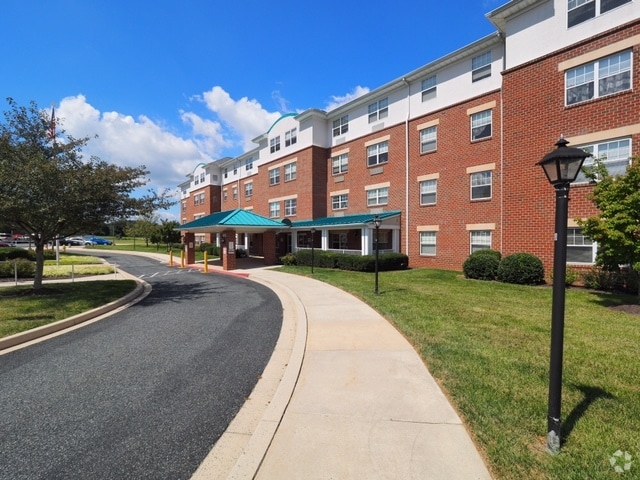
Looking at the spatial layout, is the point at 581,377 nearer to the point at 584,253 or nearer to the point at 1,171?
the point at 584,253

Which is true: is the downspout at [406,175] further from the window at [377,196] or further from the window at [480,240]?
the window at [480,240]

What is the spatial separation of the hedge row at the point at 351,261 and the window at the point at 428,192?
3.60 metres

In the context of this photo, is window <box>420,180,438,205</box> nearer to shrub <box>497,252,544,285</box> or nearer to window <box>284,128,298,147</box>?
shrub <box>497,252,544,285</box>

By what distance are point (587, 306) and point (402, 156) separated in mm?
14494

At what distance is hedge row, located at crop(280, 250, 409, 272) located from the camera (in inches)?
745

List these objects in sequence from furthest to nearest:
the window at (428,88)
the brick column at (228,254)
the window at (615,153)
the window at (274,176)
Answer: the window at (274,176)
the brick column at (228,254)
the window at (428,88)
the window at (615,153)

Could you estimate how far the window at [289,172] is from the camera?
2919 centimetres

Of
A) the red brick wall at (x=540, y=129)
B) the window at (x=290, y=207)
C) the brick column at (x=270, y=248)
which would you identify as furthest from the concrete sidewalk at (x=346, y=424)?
the window at (x=290, y=207)

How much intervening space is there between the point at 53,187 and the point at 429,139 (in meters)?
18.5

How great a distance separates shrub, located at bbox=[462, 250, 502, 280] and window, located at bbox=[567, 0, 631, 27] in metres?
10.1

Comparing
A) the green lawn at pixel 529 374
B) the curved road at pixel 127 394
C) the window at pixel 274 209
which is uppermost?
the window at pixel 274 209

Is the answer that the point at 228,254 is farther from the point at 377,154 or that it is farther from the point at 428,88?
the point at 428,88

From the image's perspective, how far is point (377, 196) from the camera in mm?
23594

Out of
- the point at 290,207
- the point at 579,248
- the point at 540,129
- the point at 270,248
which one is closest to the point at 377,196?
the point at 270,248
